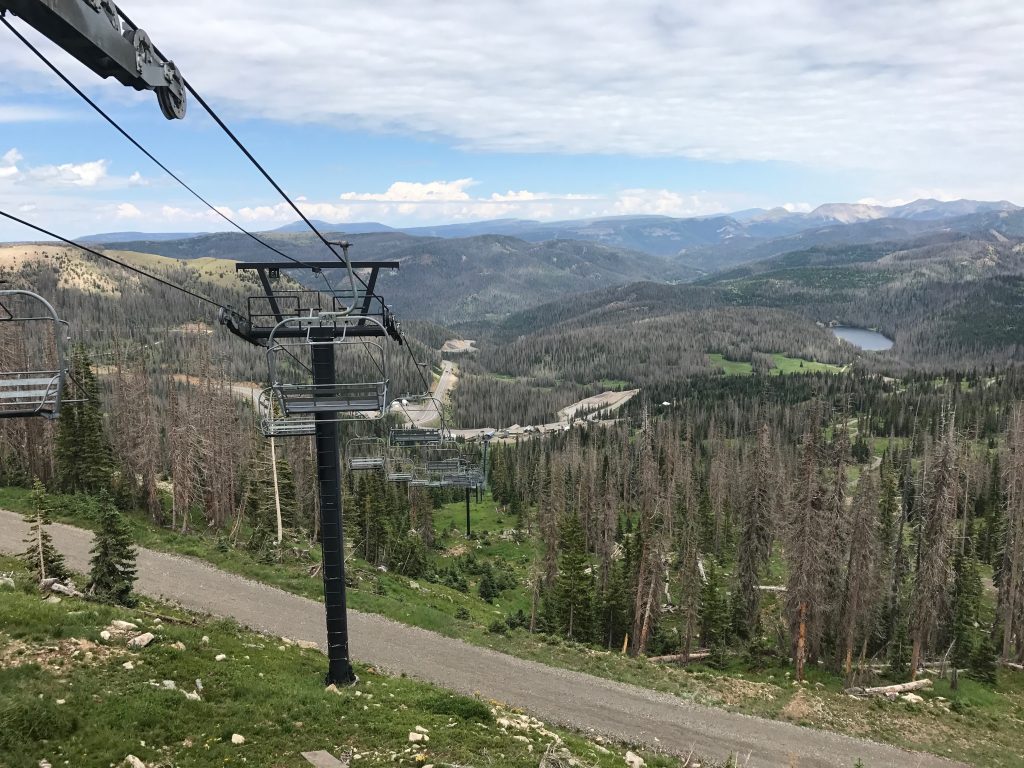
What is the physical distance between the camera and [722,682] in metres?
34.2

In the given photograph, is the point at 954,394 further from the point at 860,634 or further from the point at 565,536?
the point at 565,536

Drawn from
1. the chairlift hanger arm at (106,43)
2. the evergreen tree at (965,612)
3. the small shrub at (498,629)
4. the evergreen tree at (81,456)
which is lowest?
the evergreen tree at (965,612)

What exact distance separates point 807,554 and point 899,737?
40.9ft

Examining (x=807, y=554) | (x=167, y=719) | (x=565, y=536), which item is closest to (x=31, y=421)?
(x=565, y=536)

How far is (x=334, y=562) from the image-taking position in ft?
67.4

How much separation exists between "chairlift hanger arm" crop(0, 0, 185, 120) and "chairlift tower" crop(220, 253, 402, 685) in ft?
17.7

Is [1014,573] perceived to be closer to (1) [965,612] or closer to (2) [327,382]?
(1) [965,612]

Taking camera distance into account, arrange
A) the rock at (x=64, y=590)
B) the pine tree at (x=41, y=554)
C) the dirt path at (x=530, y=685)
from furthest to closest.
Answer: the dirt path at (x=530, y=685) < the pine tree at (x=41, y=554) < the rock at (x=64, y=590)

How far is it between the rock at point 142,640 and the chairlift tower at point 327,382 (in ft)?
17.3

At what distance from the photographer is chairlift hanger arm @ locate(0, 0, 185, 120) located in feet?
21.5

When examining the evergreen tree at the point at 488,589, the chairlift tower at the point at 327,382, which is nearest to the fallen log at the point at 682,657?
the evergreen tree at the point at 488,589

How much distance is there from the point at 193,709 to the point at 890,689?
4403 centimetres

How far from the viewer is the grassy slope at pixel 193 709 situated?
13234 millimetres

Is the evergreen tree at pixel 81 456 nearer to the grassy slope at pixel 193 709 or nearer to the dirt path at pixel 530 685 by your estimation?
the dirt path at pixel 530 685
